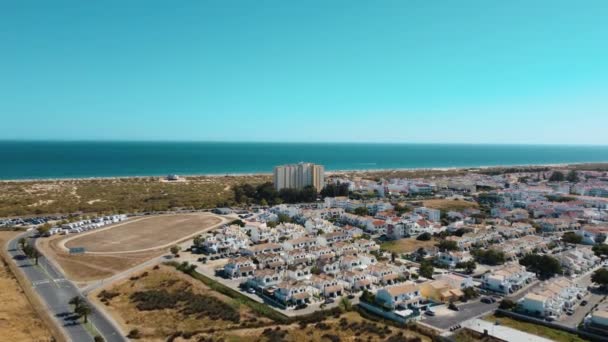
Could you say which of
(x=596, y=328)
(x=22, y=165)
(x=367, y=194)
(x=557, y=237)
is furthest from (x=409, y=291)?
(x=22, y=165)

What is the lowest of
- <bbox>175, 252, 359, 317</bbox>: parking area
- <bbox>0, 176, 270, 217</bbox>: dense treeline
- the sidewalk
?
<bbox>175, 252, 359, 317</bbox>: parking area

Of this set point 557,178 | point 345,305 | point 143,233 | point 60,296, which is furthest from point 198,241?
point 557,178

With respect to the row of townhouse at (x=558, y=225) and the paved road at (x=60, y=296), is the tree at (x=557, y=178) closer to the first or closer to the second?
the row of townhouse at (x=558, y=225)

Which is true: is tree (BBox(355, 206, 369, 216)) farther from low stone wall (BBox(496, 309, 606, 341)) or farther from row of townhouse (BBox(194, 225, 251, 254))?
low stone wall (BBox(496, 309, 606, 341))

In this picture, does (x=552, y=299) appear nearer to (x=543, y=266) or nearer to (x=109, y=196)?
(x=543, y=266)

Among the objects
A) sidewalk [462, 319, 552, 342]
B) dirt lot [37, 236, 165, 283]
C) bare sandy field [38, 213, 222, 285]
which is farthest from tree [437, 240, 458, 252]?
dirt lot [37, 236, 165, 283]

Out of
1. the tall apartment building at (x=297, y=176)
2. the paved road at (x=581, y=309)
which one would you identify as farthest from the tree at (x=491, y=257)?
the tall apartment building at (x=297, y=176)
